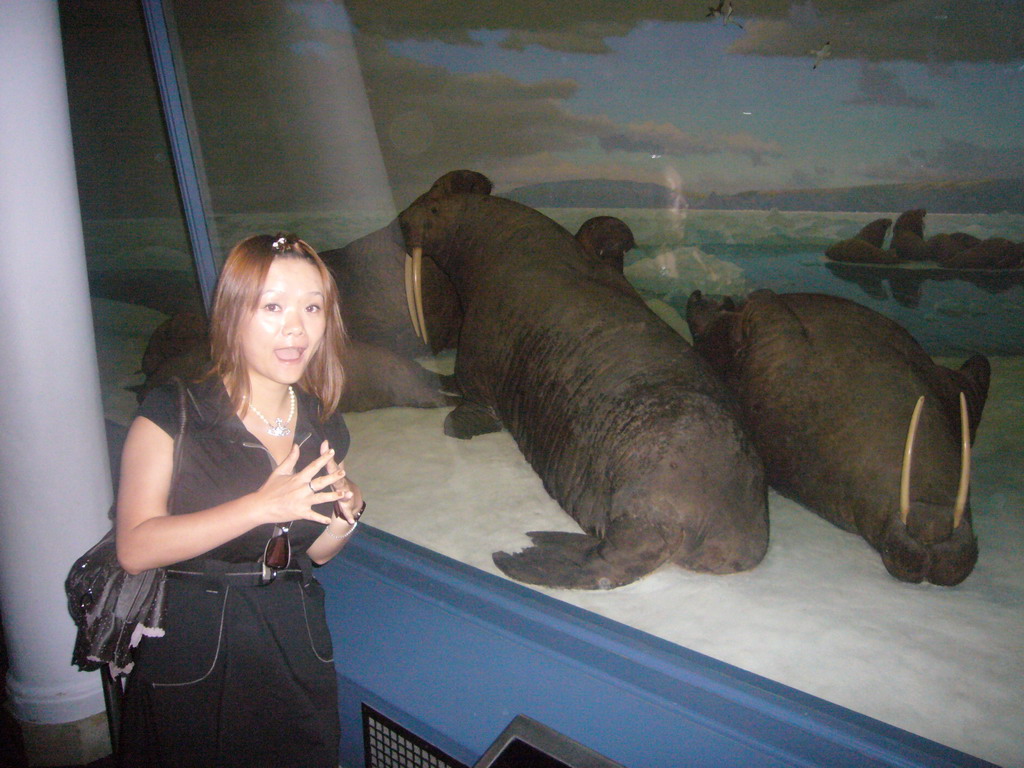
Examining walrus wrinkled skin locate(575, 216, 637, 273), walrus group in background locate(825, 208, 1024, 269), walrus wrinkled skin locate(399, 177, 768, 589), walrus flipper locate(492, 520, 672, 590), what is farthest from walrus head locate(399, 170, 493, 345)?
walrus group in background locate(825, 208, 1024, 269)

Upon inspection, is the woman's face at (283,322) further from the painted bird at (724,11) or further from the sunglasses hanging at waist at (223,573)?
the painted bird at (724,11)

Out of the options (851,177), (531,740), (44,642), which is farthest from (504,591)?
(851,177)

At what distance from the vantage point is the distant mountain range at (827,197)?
2186 mm

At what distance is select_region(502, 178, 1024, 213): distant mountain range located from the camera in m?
2.19

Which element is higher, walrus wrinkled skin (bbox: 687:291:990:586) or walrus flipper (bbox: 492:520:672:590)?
walrus wrinkled skin (bbox: 687:291:990:586)

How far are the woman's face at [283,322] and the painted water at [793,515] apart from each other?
108 centimetres

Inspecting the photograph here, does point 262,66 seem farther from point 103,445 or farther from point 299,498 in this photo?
point 299,498

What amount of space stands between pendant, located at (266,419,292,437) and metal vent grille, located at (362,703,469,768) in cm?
109

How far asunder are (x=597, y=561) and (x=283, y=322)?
4.07ft

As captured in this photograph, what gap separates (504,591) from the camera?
179 cm

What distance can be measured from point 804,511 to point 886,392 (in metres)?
0.50

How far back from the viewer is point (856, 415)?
215 centimetres

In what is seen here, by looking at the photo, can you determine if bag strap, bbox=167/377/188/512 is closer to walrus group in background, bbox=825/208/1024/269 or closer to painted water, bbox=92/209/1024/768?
painted water, bbox=92/209/1024/768

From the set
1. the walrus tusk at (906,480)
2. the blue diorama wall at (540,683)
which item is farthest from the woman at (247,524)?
the walrus tusk at (906,480)
